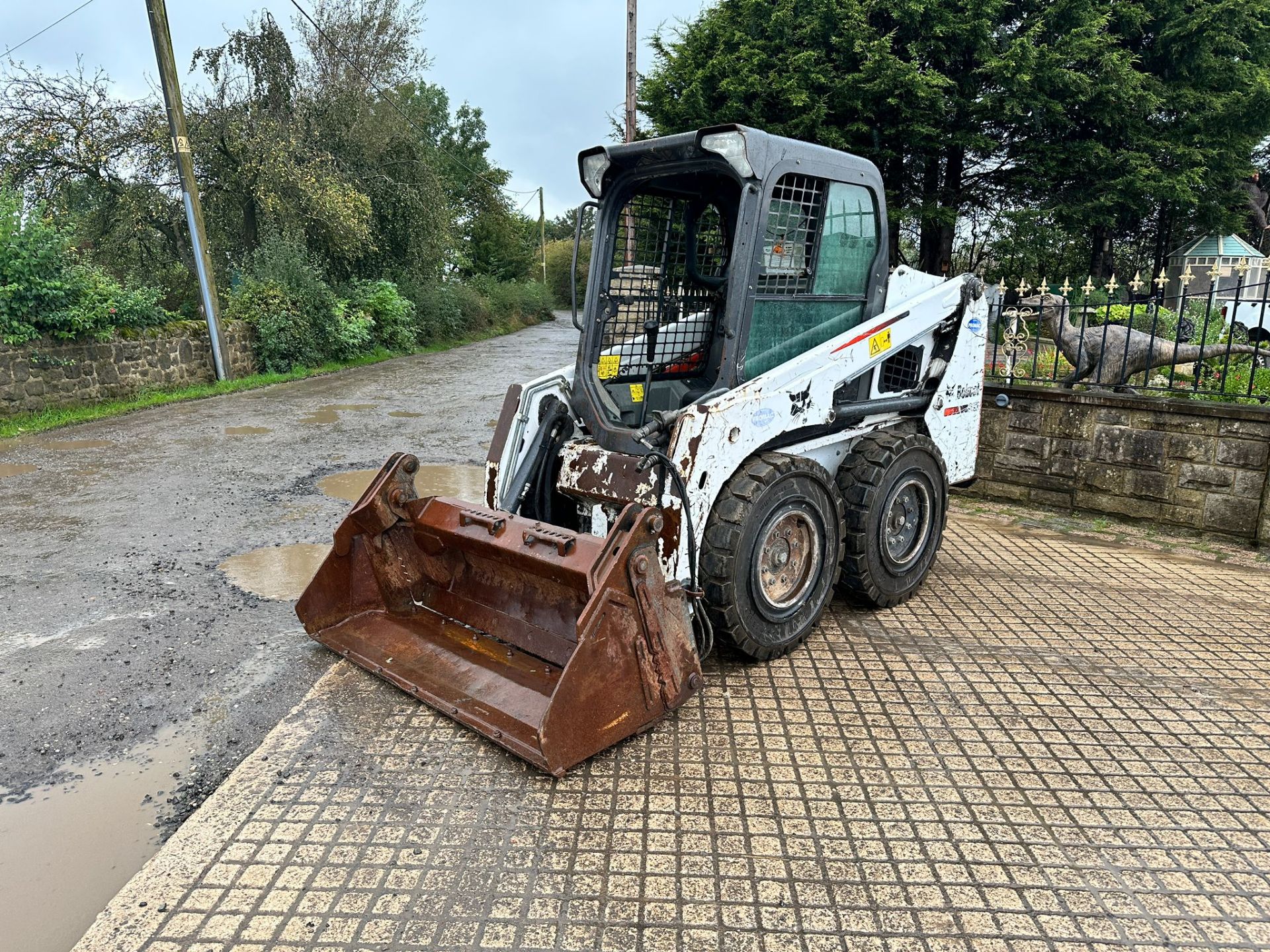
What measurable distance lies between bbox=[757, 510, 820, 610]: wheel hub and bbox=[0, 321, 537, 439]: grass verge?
9777mm

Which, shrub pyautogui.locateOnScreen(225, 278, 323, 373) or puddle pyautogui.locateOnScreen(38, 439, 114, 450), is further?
shrub pyautogui.locateOnScreen(225, 278, 323, 373)

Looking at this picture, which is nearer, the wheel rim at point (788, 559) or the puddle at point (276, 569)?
the wheel rim at point (788, 559)

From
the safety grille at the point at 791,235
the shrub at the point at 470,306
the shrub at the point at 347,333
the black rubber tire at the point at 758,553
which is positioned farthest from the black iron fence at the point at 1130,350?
the shrub at the point at 470,306

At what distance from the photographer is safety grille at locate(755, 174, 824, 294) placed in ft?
12.3

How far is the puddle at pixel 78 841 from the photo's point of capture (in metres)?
Result: 2.44

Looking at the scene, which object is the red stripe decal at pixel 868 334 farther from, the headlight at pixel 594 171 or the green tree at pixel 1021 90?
the green tree at pixel 1021 90

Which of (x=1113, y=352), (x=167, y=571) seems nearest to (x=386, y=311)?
(x=167, y=571)

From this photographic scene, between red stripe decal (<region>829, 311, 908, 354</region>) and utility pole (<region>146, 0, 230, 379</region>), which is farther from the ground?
utility pole (<region>146, 0, 230, 379</region>)

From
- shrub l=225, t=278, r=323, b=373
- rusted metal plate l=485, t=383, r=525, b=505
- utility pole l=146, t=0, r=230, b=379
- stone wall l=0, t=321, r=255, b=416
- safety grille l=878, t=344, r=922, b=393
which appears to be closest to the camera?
rusted metal plate l=485, t=383, r=525, b=505

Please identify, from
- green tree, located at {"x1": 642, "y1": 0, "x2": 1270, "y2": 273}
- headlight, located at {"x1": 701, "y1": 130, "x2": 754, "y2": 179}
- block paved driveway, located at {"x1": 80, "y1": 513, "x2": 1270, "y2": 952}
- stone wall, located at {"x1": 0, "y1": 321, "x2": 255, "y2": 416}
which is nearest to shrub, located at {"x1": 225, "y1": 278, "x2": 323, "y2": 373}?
stone wall, located at {"x1": 0, "y1": 321, "x2": 255, "y2": 416}

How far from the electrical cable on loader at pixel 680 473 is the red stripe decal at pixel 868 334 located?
0.07 ft

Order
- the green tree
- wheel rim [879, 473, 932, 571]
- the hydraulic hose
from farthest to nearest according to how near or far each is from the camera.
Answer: the green tree
wheel rim [879, 473, 932, 571]
the hydraulic hose

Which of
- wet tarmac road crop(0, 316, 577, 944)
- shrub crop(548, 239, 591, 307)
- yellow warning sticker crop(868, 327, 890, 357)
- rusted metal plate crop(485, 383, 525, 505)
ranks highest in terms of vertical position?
shrub crop(548, 239, 591, 307)

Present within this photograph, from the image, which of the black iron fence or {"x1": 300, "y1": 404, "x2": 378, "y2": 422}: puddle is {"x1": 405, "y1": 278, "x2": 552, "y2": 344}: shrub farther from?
the black iron fence
